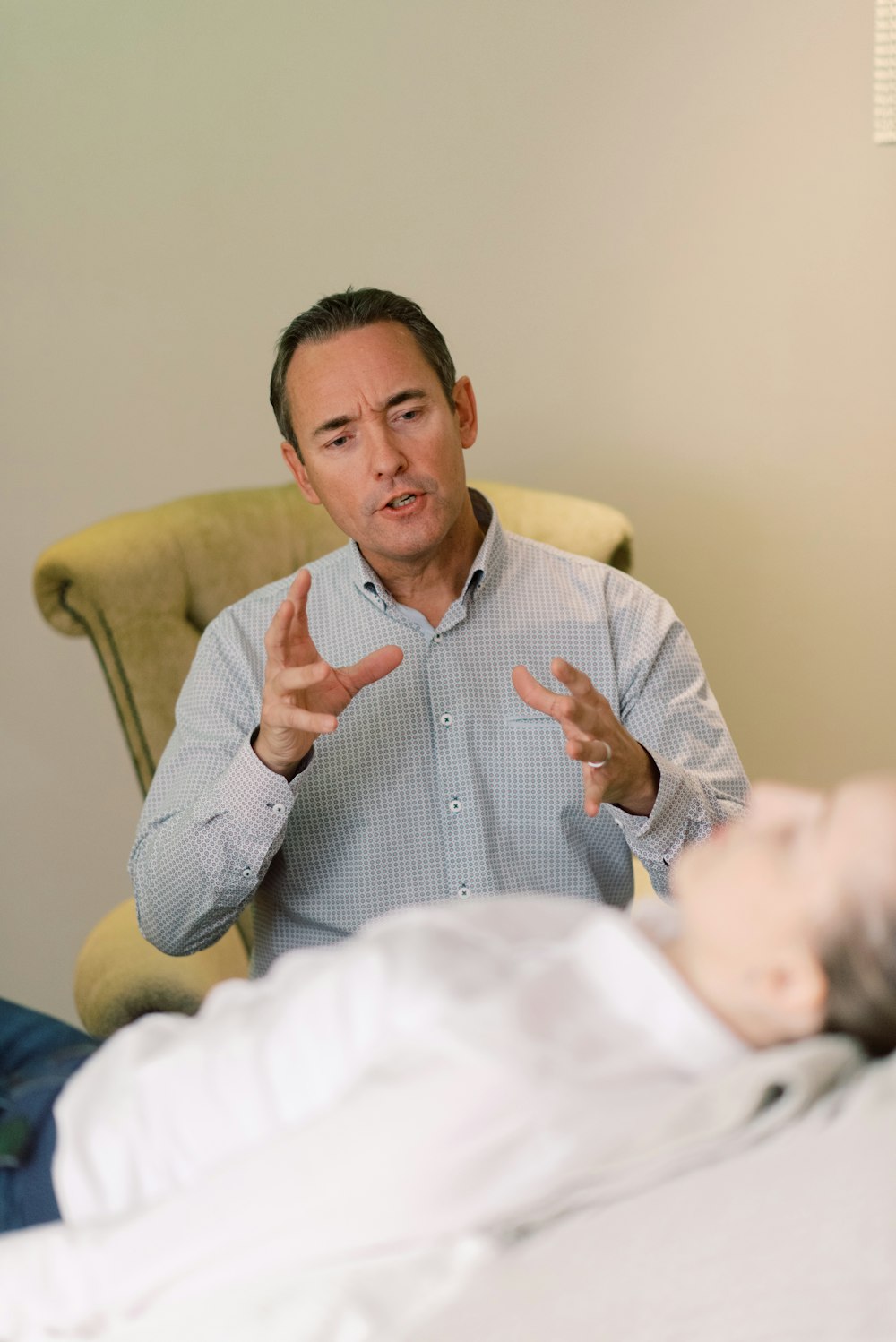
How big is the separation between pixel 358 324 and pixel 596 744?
27.7 inches

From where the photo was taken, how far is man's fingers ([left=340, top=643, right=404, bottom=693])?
4.91 feet

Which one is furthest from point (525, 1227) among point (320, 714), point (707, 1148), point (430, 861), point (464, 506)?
point (464, 506)

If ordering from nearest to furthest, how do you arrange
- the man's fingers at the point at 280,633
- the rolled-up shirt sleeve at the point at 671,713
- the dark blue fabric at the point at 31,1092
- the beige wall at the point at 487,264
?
the dark blue fabric at the point at 31,1092
the man's fingers at the point at 280,633
the rolled-up shirt sleeve at the point at 671,713
the beige wall at the point at 487,264

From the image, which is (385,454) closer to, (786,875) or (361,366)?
(361,366)

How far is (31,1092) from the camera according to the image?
1.17 metres

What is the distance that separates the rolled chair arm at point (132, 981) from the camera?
5.96 feet

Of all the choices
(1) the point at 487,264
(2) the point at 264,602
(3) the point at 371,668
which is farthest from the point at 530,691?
(1) the point at 487,264

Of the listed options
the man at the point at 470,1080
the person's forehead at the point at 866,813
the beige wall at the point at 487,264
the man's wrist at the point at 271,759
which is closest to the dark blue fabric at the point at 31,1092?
the man at the point at 470,1080

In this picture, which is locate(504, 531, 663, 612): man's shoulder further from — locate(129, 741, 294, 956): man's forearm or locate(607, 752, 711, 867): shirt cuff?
locate(129, 741, 294, 956): man's forearm

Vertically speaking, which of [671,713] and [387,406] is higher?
[387,406]

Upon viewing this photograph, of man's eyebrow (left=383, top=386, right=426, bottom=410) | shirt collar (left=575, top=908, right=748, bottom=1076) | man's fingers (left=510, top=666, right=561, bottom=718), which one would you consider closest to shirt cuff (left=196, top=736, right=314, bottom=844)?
man's fingers (left=510, top=666, right=561, bottom=718)

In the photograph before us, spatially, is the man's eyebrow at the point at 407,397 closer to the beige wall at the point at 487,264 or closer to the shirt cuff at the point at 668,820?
the shirt cuff at the point at 668,820

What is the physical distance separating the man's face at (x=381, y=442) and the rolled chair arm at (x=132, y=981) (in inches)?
24.9

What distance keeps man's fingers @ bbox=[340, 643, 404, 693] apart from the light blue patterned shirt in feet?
0.76
